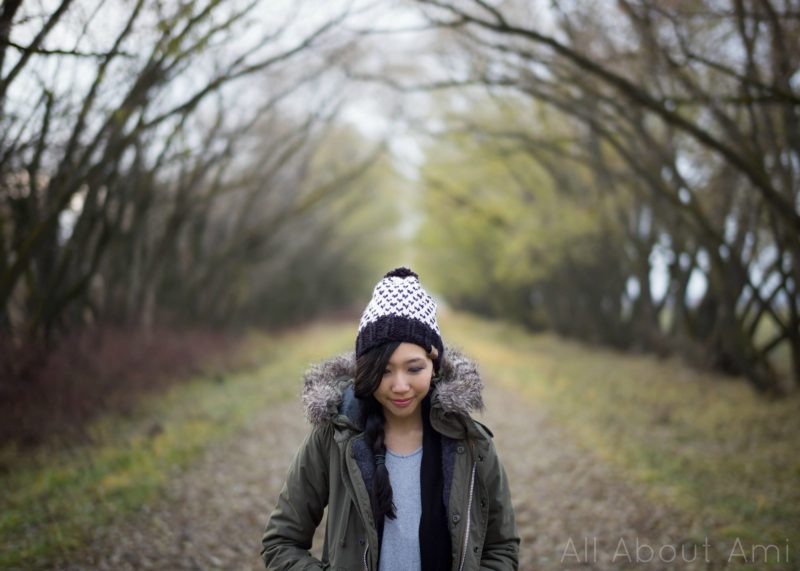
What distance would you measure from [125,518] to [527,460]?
174 inches

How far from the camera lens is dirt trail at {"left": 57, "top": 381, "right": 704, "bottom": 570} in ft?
14.9

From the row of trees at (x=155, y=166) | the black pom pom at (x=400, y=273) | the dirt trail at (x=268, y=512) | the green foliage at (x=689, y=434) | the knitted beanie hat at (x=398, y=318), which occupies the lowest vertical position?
the dirt trail at (x=268, y=512)

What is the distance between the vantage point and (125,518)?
501cm

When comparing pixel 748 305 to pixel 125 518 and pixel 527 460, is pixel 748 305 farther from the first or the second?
pixel 125 518

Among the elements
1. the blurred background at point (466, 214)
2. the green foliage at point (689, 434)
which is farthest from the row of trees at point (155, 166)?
the green foliage at point (689, 434)

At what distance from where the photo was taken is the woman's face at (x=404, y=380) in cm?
238

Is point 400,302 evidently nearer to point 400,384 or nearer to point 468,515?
point 400,384

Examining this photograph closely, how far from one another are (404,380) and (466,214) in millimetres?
18167

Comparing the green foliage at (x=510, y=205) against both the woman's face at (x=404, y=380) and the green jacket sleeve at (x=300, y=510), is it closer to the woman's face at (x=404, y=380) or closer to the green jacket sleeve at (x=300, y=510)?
the woman's face at (x=404, y=380)

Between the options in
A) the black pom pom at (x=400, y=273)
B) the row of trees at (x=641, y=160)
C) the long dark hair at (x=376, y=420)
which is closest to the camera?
the long dark hair at (x=376, y=420)

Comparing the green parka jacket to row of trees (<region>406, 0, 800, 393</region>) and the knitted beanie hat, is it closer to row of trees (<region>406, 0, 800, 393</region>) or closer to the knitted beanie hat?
the knitted beanie hat

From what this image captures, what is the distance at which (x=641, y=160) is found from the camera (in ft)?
33.8

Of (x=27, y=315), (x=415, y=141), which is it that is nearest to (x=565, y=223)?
(x=415, y=141)

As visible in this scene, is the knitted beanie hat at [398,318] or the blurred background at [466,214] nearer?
the knitted beanie hat at [398,318]
